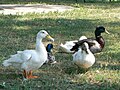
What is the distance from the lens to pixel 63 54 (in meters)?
8.98

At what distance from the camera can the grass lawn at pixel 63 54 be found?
21.5 feet

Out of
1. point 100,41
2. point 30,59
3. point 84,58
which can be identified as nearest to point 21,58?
point 30,59

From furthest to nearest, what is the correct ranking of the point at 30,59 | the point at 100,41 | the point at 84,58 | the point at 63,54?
1. the point at 100,41
2. the point at 63,54
3. the point at 84,58
4. the point at 30,59

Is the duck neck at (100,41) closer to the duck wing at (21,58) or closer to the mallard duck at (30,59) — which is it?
the mallard duck at (30,59)

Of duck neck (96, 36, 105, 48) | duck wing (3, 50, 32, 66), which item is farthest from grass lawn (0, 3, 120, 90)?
duck wing (3, 50, 32, 66)

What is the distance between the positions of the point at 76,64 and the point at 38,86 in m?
1.15

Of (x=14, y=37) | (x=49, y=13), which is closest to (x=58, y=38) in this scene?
(x=14, y=37)

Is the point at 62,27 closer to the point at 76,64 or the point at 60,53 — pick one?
the point at 60,53

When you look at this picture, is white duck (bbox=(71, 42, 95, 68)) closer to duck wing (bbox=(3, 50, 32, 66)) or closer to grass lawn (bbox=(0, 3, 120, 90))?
grass lawn (bbox=(0, 3, 120, 90))

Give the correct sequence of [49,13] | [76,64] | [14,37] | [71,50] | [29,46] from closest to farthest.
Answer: [76,64]
[71,50]
[29,46]
[14,37]
[49,13]

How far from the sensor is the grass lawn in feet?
21.5

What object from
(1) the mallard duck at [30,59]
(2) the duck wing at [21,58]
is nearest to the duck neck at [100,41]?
(1) the mallard duck at [30,59]

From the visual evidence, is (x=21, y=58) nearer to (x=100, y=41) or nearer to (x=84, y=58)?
(x=84, y=58)

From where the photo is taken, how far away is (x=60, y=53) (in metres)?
9.11
